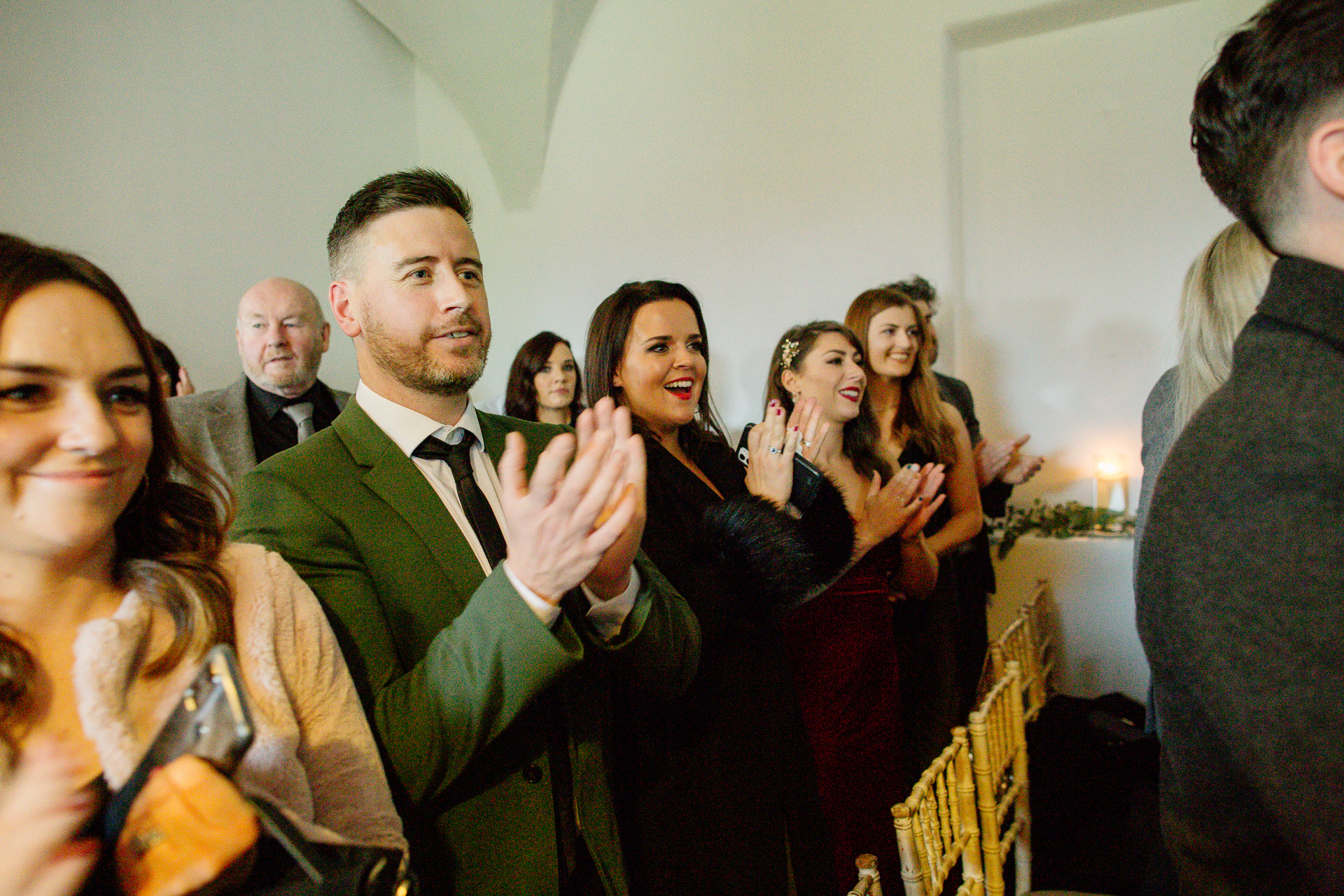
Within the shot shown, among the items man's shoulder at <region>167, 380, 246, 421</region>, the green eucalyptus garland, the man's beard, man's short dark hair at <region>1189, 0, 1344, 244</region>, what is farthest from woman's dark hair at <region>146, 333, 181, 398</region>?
the green eucalyptus garland

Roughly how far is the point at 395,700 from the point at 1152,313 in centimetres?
483

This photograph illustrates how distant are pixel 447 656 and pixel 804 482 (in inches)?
45.4

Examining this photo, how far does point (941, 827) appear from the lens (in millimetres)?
1402

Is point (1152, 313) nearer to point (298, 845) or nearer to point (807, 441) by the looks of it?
point (807, 441)

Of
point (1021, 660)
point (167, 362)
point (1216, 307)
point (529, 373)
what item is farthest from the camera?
point (529, 373)

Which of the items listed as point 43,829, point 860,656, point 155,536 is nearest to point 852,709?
point 860,656

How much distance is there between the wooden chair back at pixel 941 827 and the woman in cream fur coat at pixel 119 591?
2.57ft

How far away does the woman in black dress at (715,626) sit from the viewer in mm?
1396

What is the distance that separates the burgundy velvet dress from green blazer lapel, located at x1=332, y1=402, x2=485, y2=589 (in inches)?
41.3

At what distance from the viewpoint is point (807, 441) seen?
2049 millimetres

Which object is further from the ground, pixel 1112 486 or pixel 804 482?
pixel 804 482

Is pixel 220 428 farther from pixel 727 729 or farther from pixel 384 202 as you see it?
pixel 727 729

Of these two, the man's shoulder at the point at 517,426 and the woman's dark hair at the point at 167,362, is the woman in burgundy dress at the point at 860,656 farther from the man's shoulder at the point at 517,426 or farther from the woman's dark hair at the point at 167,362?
the woman's dark hair at the point at 167,362

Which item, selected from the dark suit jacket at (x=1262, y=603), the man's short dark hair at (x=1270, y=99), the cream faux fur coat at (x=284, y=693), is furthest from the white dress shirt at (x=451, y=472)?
the man's short dark hair at (x=1270, y=99)
